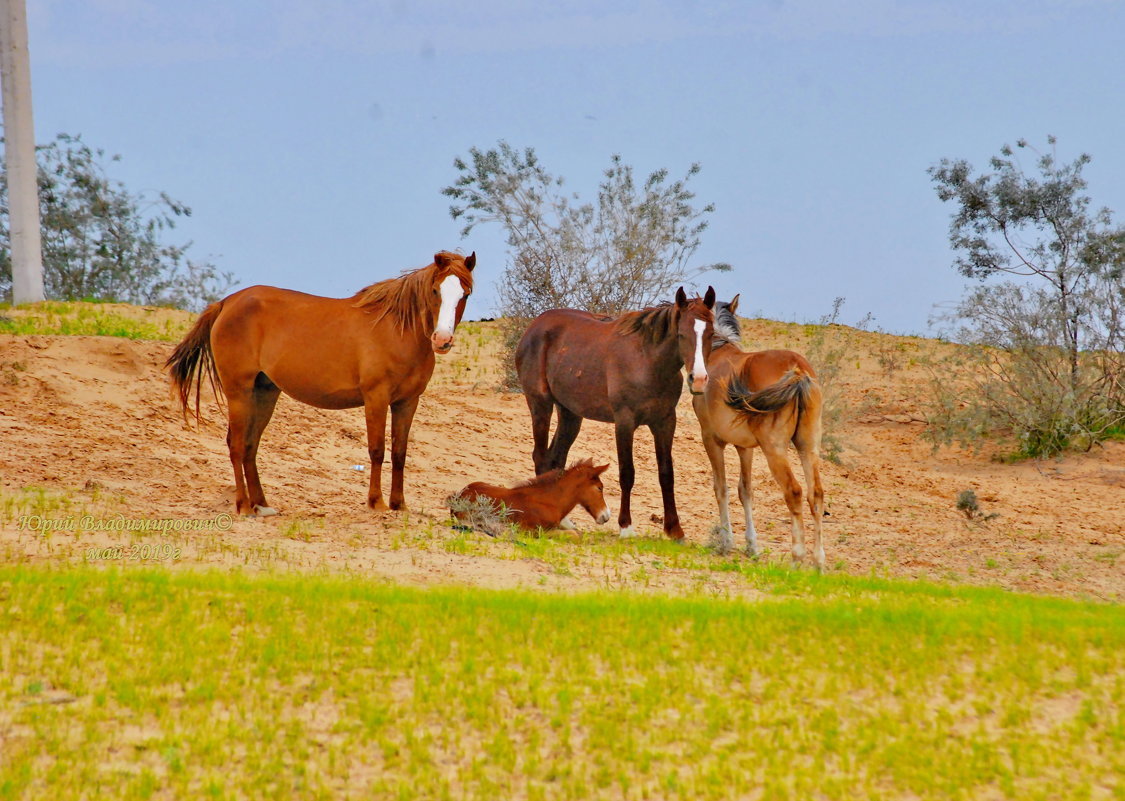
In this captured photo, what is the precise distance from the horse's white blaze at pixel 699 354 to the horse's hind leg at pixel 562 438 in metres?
2.90

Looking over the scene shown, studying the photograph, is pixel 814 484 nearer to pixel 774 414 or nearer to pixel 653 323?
pixel 774 414

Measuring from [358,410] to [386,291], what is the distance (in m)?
7.47

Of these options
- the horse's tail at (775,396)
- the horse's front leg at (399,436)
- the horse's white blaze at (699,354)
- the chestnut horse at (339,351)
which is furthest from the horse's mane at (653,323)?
the horse's front leg at (399,436)

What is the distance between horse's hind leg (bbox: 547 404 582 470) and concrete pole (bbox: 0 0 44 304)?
46.0ft

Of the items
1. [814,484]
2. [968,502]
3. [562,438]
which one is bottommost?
[968,502]

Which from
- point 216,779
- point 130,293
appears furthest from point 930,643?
point 130,293

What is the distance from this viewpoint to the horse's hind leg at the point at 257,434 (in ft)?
39.1

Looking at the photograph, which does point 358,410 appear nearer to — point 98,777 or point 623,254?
point 623,254

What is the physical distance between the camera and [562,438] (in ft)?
44.7

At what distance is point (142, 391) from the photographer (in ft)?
53.3

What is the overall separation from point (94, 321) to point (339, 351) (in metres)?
11.2

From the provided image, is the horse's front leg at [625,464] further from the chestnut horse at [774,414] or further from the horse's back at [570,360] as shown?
the chestnut horse at [774,414]

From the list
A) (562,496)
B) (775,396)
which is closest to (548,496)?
(562,496)

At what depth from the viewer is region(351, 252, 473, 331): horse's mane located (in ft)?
36.7
